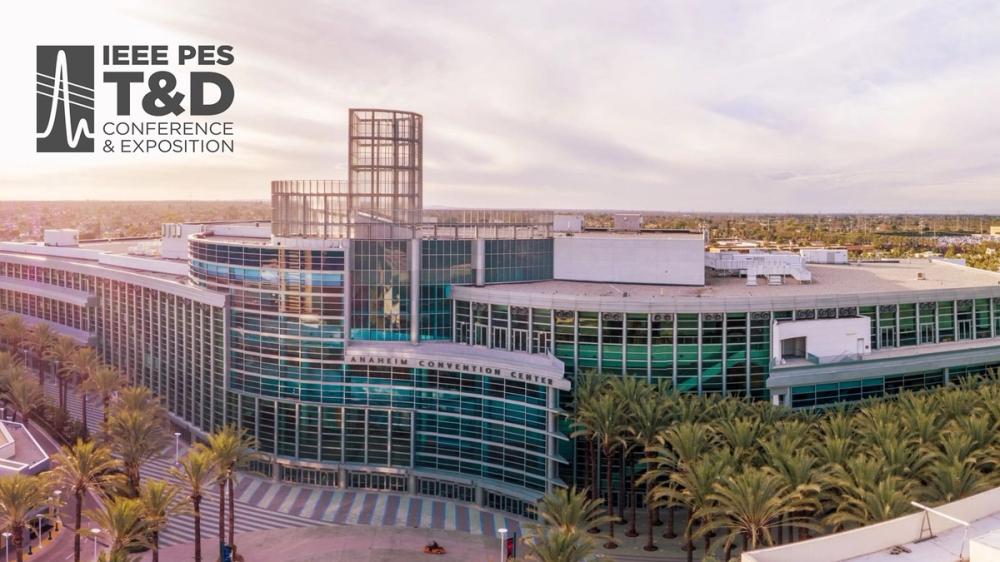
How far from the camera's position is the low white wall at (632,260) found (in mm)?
78500

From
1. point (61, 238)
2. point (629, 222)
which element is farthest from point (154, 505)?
point (61, 238)

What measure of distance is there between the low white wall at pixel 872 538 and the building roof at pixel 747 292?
1310 inches

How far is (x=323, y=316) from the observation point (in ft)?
236

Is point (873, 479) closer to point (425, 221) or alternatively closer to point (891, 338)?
point (891, 338)

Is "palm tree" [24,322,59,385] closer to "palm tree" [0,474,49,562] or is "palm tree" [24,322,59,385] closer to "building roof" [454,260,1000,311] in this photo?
"palm tree" [0,474,49,562]

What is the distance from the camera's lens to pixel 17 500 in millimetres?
49156

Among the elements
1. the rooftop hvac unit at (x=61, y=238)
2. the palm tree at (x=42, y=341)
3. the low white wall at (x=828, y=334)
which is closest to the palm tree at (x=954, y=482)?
the low white wall at (x=828, y=334)

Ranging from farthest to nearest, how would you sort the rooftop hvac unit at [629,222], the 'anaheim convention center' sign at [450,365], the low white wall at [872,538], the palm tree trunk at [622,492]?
the rooftop hvac unit at [629,222]
the 'anaheim convention center' sign at [450,365]
the palm tree trunk at [622,492]
the low white wall at [872,538]

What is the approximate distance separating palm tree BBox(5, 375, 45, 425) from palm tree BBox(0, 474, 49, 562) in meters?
27.1

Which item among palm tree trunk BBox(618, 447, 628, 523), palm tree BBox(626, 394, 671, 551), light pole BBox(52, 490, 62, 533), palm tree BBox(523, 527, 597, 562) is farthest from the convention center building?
palm tree BBox(523, 527, 597, 562)

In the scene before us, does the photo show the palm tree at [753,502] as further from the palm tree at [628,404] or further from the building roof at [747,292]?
the building roof at [747,292]

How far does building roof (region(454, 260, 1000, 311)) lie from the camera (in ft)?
215

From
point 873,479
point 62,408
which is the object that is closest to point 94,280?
point 62,408

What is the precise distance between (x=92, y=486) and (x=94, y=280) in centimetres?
5849
